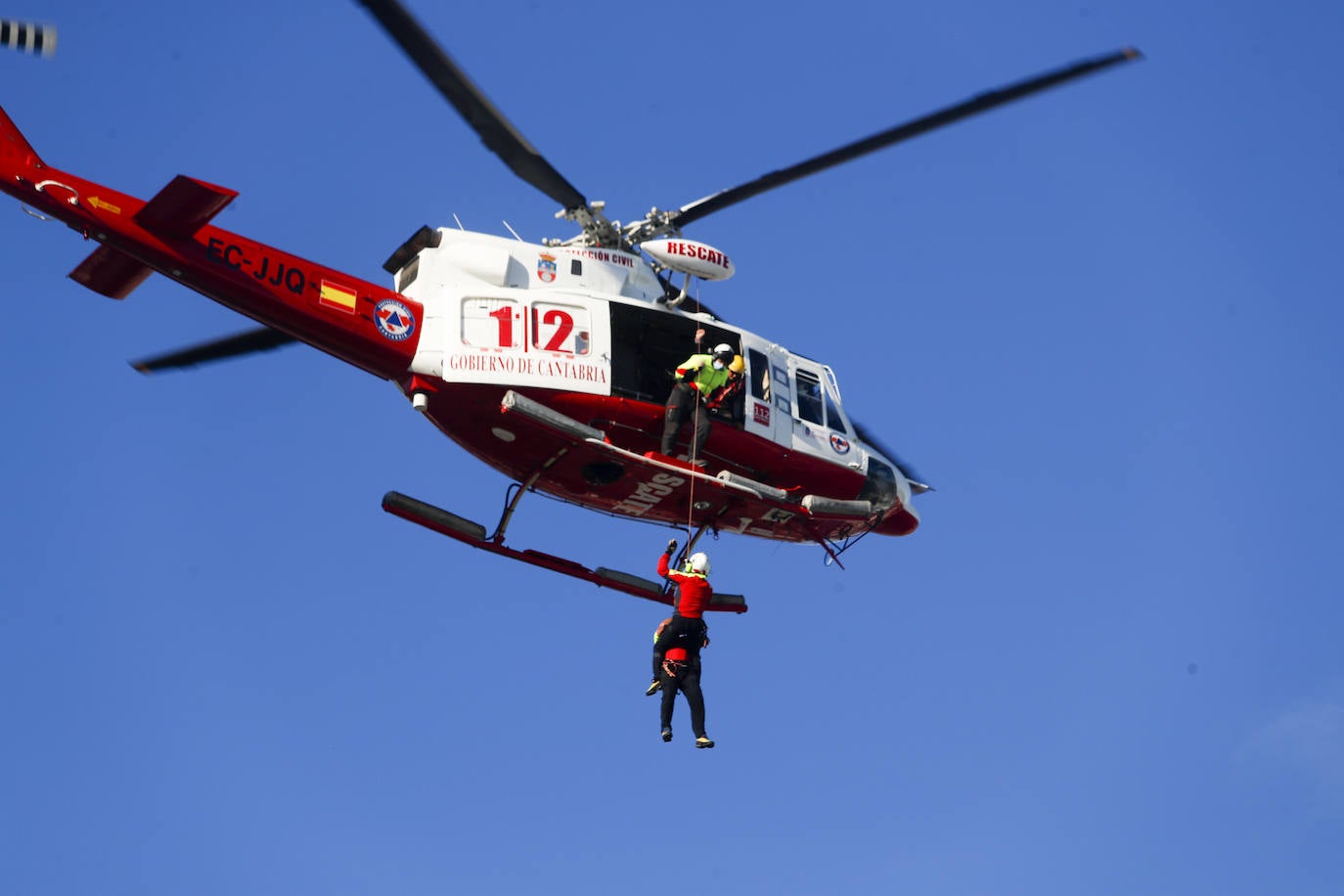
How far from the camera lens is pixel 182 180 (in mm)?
18516

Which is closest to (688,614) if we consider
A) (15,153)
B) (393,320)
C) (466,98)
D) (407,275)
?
(393,320)

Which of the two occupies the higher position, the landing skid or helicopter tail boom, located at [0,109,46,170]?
helicopter tail boom, located at [0,109,46,170]

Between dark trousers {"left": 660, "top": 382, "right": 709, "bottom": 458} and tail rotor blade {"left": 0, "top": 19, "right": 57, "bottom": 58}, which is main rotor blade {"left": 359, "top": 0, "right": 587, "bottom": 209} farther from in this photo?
tail rotor blade {"left": 0, "top": 19, "right": 57, "bottom": 58}

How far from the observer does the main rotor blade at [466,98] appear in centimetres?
1647

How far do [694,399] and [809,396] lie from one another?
232 cm

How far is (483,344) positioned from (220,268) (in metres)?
2.93

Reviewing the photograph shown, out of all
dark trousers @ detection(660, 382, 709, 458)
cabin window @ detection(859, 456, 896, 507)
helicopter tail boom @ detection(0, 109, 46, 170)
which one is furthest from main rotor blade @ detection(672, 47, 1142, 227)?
helicopter tail boom @ detection(0, 109, 46, 170)

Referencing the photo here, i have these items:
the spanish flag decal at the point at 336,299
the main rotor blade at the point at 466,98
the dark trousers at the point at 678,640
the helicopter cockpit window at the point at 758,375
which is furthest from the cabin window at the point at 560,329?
the dark trousers at the point at 678,640

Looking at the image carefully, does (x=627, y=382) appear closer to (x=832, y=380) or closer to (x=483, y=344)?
(x=483, y=344)

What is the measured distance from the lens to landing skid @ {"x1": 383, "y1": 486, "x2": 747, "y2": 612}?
20.6 metres

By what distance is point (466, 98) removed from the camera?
17.4 m

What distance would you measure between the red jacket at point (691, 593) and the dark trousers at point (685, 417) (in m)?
1.42

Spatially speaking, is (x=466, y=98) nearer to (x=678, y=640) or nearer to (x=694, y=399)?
(x=694, y=399)

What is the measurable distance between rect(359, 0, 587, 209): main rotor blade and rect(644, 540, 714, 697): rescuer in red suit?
Result: 454cm
